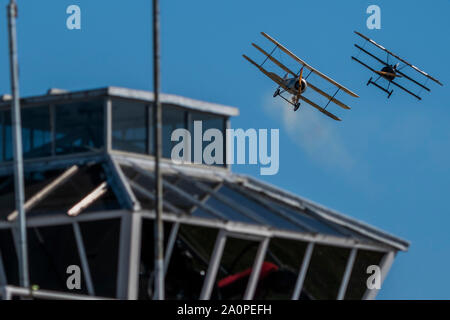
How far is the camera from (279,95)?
74.4 m

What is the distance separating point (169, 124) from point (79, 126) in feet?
13.3

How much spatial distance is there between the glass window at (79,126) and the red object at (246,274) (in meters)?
7.35

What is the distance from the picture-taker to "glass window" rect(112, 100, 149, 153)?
47.3 metres

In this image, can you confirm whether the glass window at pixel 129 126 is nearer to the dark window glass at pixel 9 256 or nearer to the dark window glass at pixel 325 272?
the dark window glass at pixel 9 256

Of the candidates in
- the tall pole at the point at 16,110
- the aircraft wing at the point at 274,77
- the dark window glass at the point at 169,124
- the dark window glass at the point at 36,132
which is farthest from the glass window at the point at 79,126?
the aircraft wing at the point at 274,77

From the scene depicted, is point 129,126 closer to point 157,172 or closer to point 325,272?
point 157,172

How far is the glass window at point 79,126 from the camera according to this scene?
4734cm

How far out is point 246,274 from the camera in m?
44.8

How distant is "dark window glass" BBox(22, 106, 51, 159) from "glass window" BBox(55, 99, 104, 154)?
42 cm

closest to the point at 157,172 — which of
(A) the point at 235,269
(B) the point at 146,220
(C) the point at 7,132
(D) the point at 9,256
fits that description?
(B) the point at 146,220

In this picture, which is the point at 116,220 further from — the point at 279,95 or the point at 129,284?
the point at 279,95

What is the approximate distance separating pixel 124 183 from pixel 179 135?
683cm

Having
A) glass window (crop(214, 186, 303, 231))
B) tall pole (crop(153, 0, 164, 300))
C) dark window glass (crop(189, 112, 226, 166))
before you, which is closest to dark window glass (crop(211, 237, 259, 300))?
glass window (crop(214, 186, 303, 231))
